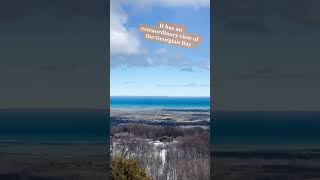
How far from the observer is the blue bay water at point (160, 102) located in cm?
997

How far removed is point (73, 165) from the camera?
9750 mm

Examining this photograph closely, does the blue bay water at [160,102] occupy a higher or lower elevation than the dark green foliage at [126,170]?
higher

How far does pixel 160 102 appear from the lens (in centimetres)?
1041

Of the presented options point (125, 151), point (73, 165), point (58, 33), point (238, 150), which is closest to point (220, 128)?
point (238, 150)

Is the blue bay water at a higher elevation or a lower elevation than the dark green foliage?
higher

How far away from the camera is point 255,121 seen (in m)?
9.89

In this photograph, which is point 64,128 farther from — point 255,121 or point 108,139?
point 255,121

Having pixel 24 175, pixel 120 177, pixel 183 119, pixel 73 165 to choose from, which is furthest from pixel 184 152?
pixel 24 175

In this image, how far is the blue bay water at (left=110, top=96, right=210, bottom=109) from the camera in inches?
392

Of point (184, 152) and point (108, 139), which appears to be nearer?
point (108, 139)

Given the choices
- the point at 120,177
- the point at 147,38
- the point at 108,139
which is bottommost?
the point at 120,177

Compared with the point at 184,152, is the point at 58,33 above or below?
above

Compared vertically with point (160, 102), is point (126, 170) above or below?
below

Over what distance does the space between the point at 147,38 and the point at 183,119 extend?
1.63 m
